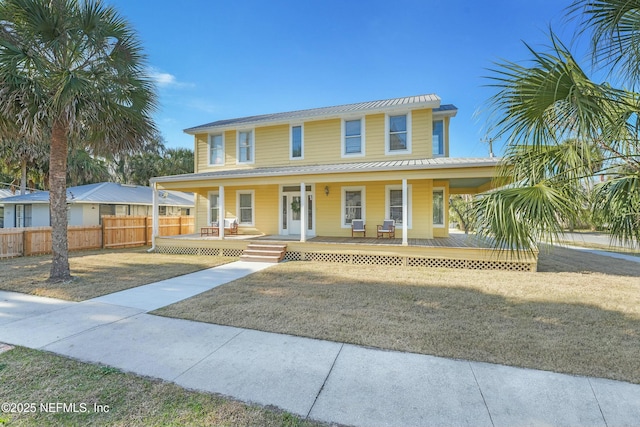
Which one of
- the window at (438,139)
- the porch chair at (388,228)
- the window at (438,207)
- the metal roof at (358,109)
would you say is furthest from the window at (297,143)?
the window at (438,207)


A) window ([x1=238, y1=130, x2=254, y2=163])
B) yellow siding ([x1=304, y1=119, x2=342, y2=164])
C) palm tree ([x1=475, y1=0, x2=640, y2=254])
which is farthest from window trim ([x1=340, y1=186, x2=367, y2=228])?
palm tree ([x1=475, y1=0, x2=640, y2=254])

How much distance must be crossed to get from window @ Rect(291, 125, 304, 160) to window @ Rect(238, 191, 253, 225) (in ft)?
9.73

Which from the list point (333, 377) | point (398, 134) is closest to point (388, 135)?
point (398, 134)

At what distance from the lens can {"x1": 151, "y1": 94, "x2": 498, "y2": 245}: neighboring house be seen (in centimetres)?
1127

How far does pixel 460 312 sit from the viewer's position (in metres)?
5.19

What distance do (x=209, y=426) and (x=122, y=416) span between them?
81 centimetres

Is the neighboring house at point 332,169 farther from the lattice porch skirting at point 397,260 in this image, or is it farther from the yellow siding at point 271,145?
the lattice porch skirting at point 397,260

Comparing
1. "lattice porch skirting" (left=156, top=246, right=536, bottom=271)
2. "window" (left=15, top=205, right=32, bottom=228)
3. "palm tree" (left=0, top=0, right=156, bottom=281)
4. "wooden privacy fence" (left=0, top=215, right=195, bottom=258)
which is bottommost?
"lattice porch skirting" (left=156, top=246, right=536, bottom=271)

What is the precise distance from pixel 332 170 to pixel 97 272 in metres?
7.95

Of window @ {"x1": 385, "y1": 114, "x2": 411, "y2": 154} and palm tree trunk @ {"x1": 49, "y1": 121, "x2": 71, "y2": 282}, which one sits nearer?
palm tree trunk @ {"x1": 49, "y1": 121, "x2": 71, "y2": 282}

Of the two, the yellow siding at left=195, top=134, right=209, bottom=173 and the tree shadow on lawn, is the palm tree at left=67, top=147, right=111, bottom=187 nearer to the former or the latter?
the yellow siding at left=195, top=134, right=209, bottom=173

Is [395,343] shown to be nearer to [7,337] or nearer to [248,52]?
[7,337]

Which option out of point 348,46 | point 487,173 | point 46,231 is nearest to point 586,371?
point 487,173

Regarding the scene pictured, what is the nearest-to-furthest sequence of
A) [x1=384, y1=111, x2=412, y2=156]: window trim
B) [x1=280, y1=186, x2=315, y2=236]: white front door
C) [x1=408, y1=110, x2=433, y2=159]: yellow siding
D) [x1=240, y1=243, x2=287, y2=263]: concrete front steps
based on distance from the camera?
[x1=240, y1=243, x2=287, y2=263]: concrete front steps → [x1=408, y1=110, x2=433, y2=159]: yellow siding → [x1=384, y1=111, x2=412, y2=156]: window trim → [x1=280, y1=186, x2=315, y2=236]: white front door
